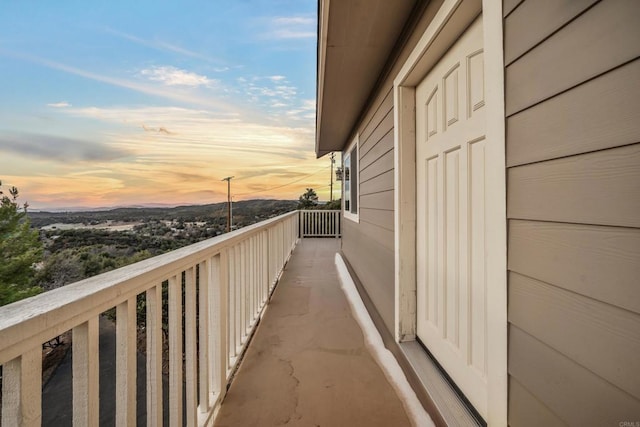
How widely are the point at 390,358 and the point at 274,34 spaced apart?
705 centimetres

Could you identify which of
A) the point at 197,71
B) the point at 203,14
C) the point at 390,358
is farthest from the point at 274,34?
the point at 390,358

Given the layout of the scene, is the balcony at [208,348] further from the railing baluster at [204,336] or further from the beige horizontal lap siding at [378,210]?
the beige horizontal lap siding at [378,210]

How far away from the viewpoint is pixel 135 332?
89 cm

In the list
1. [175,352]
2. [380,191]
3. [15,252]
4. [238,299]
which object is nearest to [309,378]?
[238,299]

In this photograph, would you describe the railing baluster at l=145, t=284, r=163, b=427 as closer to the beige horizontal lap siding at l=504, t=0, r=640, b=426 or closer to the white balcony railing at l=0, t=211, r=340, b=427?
the white balcony railing at l=0, t=211, r=340, b=427

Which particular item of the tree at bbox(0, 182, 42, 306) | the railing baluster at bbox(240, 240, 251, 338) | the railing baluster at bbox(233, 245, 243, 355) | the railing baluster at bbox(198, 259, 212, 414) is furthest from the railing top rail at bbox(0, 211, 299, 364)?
the tree at bbox(0, 182, 42, 306)

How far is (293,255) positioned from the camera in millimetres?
6602

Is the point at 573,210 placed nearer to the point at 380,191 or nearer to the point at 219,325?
the point at 219,325

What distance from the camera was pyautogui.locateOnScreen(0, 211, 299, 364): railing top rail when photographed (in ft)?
1.63

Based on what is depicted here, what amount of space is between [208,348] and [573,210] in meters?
1.52

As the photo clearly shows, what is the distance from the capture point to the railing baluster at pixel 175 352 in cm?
113

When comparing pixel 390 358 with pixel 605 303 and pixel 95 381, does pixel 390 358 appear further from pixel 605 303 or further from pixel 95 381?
pixel 95 381

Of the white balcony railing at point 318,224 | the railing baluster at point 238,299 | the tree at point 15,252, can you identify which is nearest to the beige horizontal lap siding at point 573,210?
the railing baluster at point 238,299

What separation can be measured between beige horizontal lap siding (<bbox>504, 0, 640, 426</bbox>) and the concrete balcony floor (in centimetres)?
94
